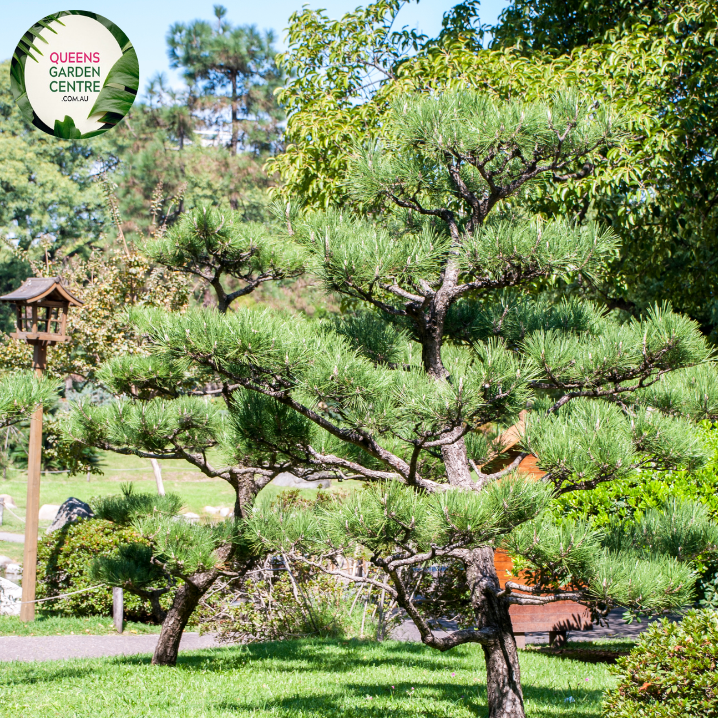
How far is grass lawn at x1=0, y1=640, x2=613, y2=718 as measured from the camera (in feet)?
13.8

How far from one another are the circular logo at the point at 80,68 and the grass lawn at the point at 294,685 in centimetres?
529

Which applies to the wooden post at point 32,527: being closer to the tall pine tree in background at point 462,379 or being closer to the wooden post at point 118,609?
the wooden post at point 118,609

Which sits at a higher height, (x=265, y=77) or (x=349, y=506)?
(x=265, y=77)

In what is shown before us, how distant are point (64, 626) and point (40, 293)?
3.77 m

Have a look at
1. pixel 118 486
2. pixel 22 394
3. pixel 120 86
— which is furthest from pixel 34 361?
pixel 118 486

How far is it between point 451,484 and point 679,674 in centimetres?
133

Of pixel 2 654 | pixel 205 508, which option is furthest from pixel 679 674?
pixel 205 508

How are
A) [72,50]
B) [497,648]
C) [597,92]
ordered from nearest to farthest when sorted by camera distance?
[497,648] < [597,92] < [72,50]

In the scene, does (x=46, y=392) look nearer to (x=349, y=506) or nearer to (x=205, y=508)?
(x=349, y=506)

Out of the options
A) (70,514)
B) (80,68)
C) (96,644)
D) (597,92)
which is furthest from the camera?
(70,514)

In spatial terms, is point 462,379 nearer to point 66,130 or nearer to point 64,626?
point 64,626

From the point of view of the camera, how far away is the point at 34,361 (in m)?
8.30

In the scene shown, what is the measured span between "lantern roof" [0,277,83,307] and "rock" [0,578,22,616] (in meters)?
3.58

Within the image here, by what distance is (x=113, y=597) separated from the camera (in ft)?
26.8
